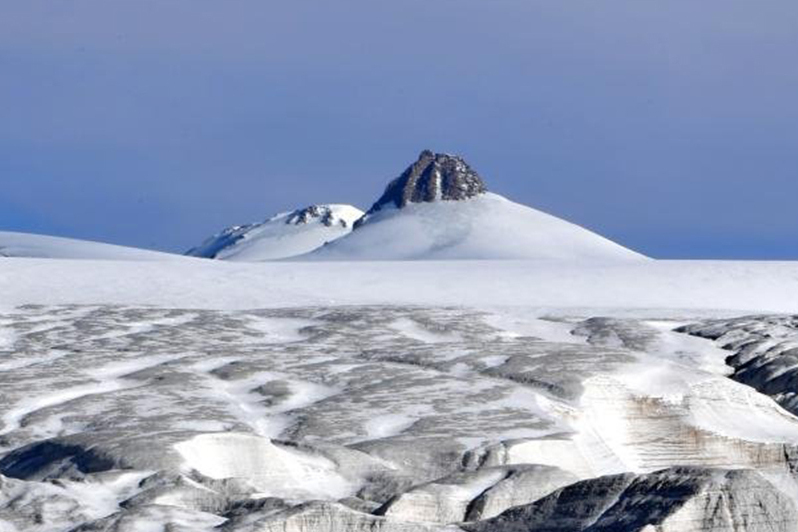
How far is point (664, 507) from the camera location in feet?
94.7

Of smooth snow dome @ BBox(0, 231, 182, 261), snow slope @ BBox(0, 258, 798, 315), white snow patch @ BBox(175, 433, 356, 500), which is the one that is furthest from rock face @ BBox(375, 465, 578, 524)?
smooth snow dome @ BBox(0, 231, 182, 261)

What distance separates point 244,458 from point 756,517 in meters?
16.7

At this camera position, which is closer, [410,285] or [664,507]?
[664,507]

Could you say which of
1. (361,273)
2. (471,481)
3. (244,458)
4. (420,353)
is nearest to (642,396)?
(420,353)

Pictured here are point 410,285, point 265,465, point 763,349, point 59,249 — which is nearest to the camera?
point 265,465

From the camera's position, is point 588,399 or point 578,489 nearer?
point 578,489

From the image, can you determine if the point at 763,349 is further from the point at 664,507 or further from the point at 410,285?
the point at 664,507

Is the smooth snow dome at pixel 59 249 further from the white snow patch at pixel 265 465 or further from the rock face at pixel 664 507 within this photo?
the rock face at pixel 664 507

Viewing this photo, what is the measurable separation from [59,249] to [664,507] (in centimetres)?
15034

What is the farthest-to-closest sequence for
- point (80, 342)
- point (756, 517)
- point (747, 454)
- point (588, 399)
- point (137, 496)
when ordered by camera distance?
point (80, 342) → point (588, 399) → point (747, 454) → point (137, 496) → point (756, 517)

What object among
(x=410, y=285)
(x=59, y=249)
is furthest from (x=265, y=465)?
(x=59, y=249)

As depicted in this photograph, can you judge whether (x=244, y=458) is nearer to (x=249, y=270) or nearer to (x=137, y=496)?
(x=137, y=496)

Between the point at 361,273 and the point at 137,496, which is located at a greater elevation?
the point at 361,273

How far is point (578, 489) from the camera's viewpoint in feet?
99.7
